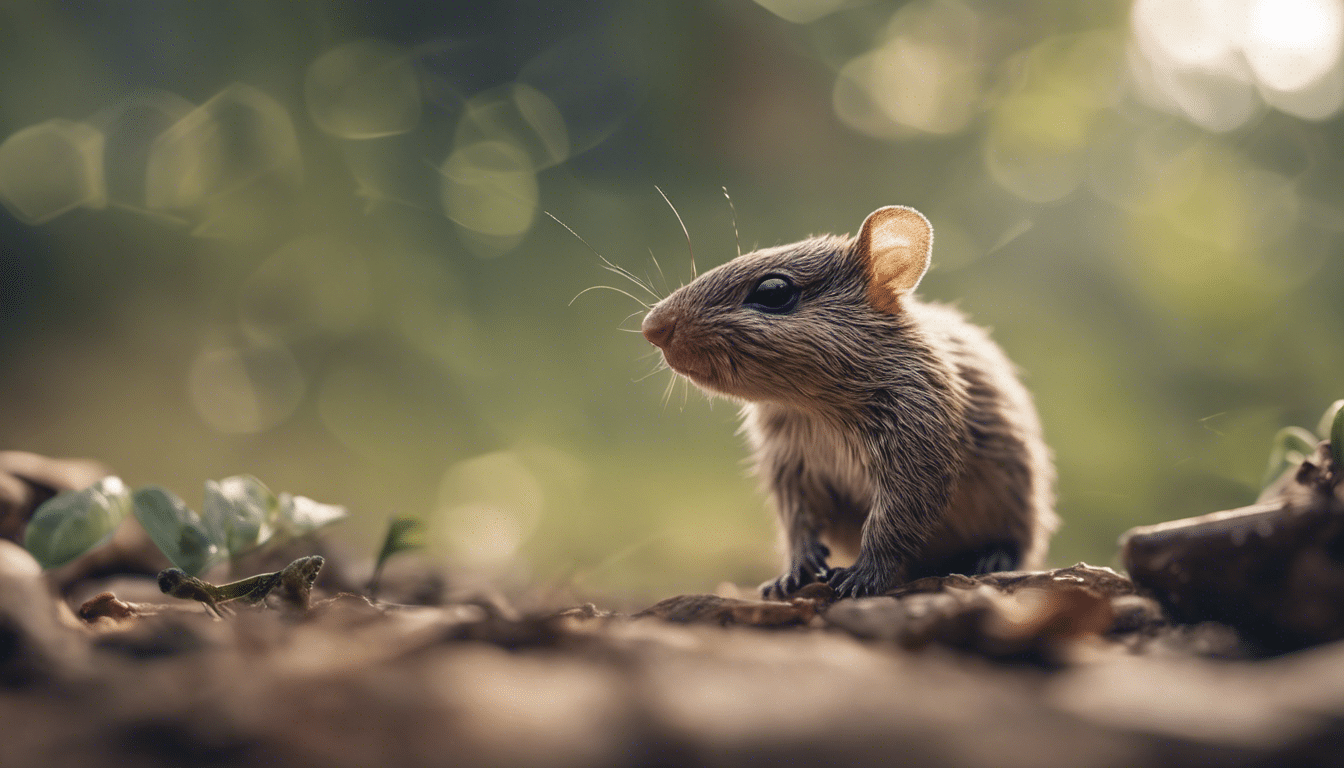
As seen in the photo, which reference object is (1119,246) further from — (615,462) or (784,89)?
(615,462)

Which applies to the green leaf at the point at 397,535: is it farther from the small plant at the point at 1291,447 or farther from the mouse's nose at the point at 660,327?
the small plant at the point at 1291,447

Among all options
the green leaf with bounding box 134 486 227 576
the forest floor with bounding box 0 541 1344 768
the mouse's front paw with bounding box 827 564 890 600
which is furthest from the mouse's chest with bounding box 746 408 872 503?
the green leaf with bounding box 134 486 227 576

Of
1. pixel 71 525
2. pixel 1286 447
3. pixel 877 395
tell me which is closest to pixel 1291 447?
pixel 1286 447

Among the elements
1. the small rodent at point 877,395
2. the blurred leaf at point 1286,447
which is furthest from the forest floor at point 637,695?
the blurred leaf at point 1286,447

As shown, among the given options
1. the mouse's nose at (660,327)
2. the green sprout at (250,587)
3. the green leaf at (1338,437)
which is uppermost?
the mouse's nose at (660,327)

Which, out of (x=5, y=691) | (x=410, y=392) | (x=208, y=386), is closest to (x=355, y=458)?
(x=410, y=392)
